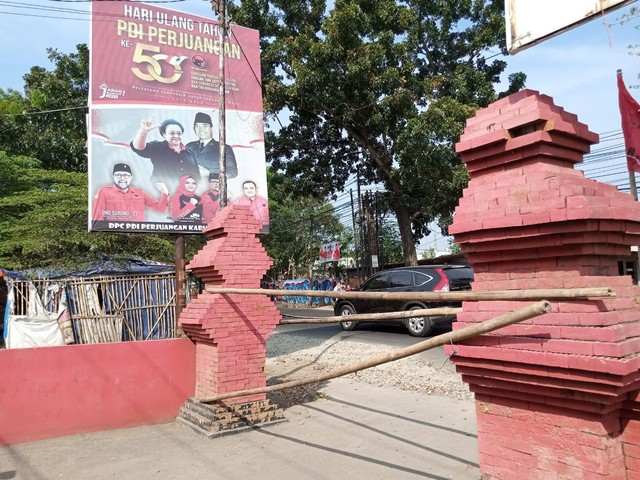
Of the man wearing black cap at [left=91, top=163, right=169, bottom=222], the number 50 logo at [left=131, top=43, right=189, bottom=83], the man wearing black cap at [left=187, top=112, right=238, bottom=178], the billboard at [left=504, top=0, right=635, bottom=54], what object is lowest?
the billboard at [left=504, top=0, right=635, bottom=54]

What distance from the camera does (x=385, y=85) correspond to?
59.9 ft

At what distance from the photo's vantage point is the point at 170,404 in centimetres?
596

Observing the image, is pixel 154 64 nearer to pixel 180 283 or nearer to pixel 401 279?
pixel 180 283

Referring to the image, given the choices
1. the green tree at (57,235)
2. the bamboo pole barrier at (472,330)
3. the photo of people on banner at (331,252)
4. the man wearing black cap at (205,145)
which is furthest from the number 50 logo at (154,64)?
the photo of people on banner at (331,252)

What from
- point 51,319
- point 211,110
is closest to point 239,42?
point 211,110

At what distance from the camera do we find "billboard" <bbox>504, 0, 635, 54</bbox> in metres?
2.35

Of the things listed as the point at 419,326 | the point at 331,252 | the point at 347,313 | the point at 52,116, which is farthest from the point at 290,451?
the point at 331,252

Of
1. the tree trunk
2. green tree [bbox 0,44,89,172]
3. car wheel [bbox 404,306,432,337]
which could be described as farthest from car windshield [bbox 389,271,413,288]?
green tree [bbox 0,44,89,172]

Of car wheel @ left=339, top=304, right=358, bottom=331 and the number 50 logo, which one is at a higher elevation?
the number 50 logo

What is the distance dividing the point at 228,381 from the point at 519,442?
11.8ft

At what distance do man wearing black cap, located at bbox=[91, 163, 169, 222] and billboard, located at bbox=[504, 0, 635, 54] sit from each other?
9.10 m

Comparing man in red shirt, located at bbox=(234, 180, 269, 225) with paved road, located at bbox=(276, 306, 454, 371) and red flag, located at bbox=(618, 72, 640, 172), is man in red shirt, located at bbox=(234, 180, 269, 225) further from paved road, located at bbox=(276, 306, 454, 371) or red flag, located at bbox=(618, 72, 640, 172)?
red flag, located at bbox=(618, 72, 640, 172)

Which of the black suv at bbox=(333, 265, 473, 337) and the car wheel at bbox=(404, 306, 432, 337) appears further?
the car wheel at bbox=(404, 306, 432, 337)

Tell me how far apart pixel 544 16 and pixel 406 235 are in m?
19.6
